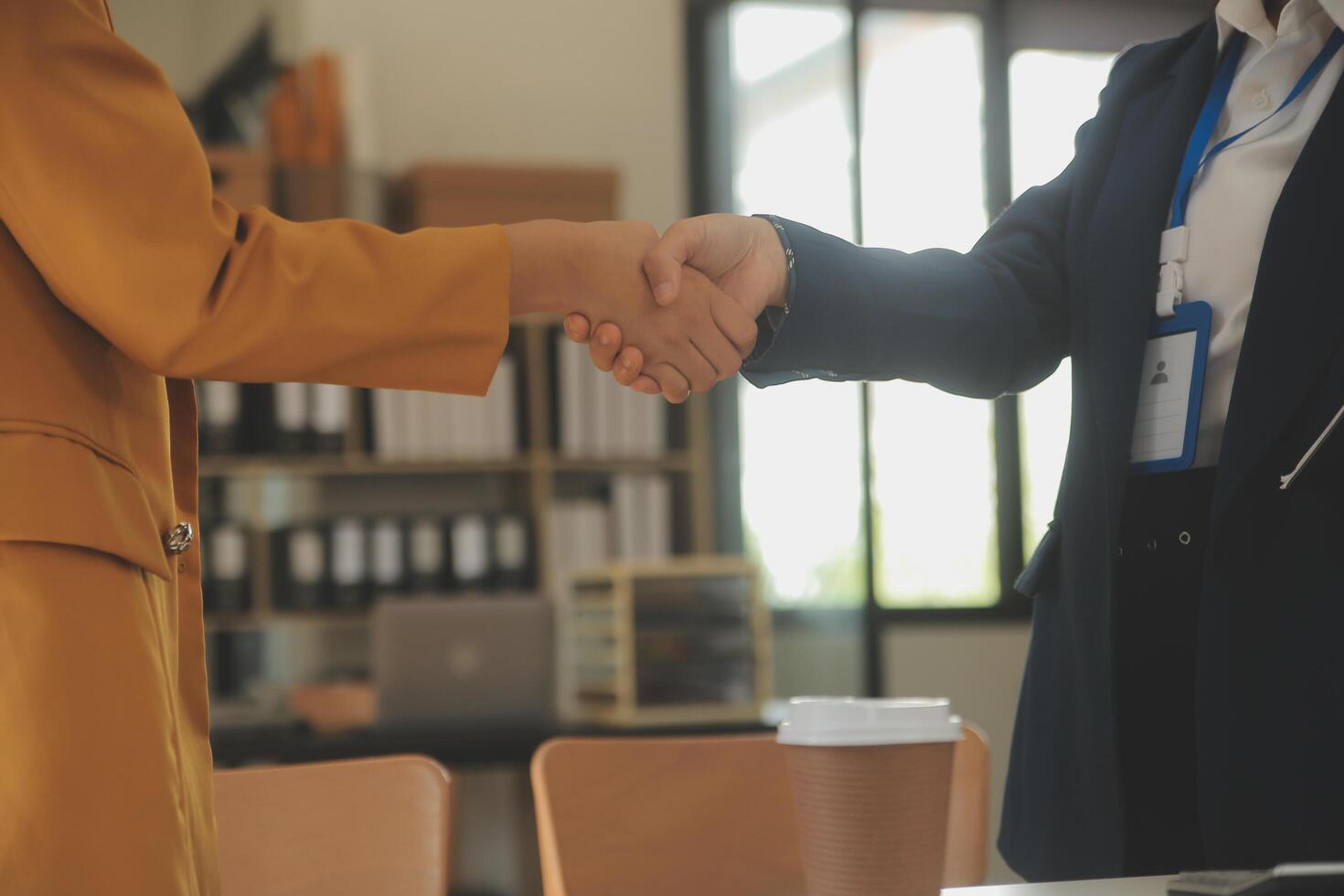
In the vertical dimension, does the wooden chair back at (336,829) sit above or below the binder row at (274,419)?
below

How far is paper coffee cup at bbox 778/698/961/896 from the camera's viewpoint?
848mm

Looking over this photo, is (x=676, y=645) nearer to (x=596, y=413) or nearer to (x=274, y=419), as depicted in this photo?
(x=596, y=413)

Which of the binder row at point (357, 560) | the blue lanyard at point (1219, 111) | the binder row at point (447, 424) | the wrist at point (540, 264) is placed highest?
the blue lanyard at point (1219, 111)

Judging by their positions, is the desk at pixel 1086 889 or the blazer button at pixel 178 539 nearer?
the desk at pixel 1086 889

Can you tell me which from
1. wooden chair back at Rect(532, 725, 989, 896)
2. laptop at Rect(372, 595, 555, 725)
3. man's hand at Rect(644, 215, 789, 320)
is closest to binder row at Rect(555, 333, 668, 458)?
laptop at Rect(372, 595, 555, 725)

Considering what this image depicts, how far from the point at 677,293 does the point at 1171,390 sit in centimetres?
51

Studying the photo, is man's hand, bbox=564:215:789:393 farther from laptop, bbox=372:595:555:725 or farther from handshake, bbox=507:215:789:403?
laptop, bbox=372:595:555:725

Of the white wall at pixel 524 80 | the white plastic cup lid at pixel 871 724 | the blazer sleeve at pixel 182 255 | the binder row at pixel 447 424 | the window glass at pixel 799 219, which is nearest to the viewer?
the white plastic cup lid at pixel 871 724

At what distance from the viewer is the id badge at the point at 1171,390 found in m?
1.24

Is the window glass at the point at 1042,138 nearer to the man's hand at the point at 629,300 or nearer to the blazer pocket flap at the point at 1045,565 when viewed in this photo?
the man's hand at the point at 629,300

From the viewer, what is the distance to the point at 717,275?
152cm

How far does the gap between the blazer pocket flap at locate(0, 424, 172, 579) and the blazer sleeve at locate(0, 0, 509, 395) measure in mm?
92

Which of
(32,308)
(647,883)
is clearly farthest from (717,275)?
(32,308)

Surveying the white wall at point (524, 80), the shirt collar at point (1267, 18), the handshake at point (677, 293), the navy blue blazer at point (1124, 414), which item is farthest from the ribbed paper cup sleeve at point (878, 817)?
the white wall at point (524, 80)
